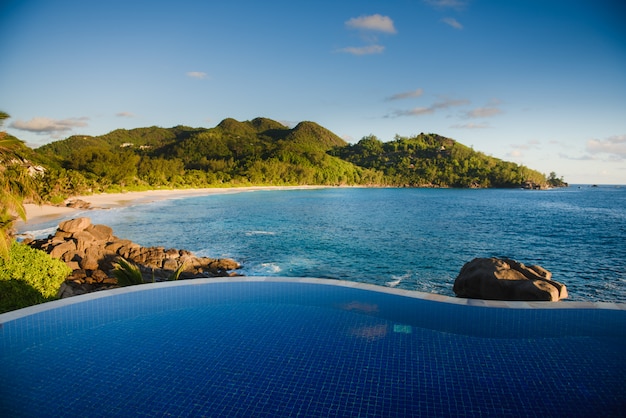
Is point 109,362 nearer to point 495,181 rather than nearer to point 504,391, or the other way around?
point 504,391

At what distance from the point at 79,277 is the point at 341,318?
904 cm

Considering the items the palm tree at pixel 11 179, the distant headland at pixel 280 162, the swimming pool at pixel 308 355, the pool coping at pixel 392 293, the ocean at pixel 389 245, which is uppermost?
the distant headland at pixel 280 162

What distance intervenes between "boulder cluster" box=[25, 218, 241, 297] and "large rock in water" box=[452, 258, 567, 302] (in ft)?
28.2

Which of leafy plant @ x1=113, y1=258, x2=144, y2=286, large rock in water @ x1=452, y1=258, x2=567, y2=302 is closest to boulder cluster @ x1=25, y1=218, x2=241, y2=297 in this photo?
leafy plant @ x1=113, y1=258, x2=144, y2=286

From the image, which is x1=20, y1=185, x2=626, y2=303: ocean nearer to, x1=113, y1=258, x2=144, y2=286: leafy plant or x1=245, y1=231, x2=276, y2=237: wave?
x1=245, y1=231, x2=276, y2=237: wave

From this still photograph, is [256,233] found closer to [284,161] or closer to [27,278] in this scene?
[27,278]

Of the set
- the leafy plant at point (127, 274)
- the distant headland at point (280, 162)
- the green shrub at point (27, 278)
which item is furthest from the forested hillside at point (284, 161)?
the green shrub at point (27, 278)

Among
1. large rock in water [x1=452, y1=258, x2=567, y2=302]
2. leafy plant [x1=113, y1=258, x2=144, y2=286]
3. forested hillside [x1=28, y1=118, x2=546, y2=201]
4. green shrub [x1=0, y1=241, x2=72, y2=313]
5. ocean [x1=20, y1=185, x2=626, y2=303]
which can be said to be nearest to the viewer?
green shrub [x1=0, y1=241, x2=72, y2=313]

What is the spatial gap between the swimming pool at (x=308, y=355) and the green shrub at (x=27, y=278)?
2.36 ft

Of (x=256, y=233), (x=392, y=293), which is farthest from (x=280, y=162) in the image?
(x=392, y=293)

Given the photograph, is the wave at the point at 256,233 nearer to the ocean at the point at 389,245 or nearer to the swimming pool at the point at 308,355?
the ocean at the point at 389,245

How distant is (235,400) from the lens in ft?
15.3

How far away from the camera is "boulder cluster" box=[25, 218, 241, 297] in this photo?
11.8 meters

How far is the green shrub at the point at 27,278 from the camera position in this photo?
23.4 feet
